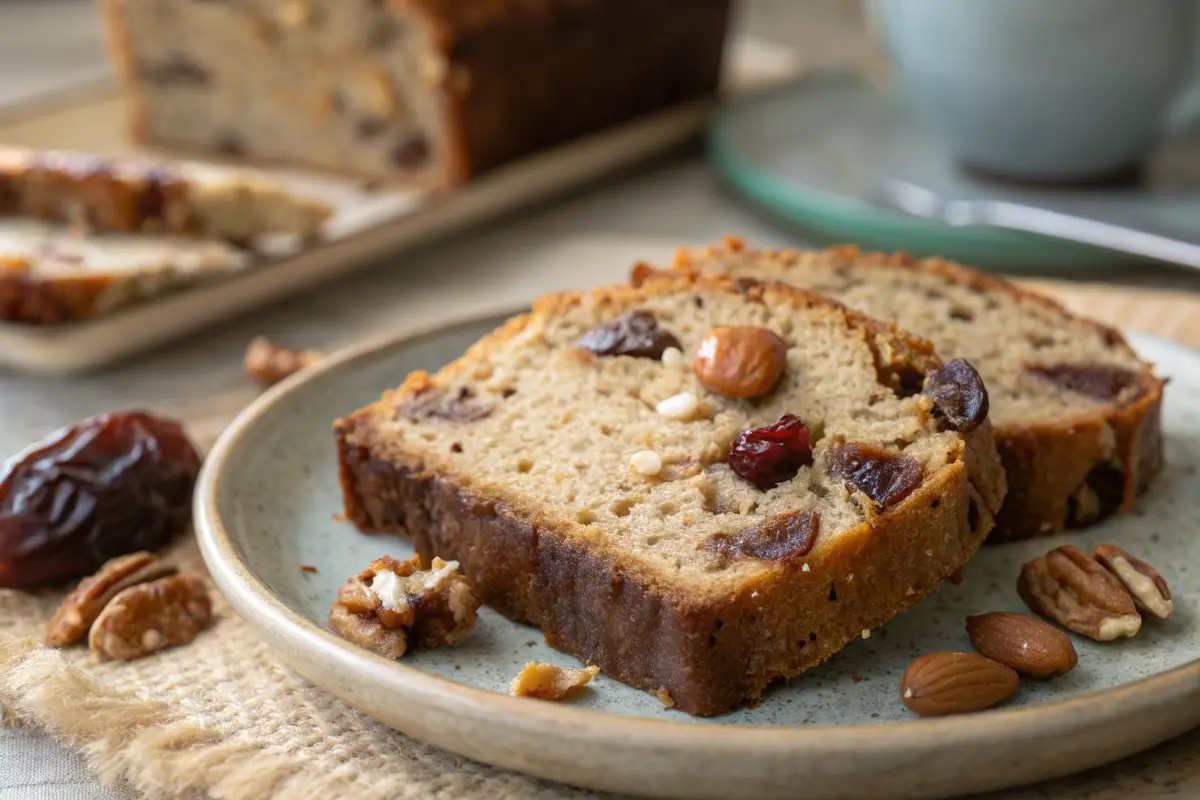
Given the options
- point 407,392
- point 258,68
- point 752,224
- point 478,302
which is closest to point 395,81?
point 258,68

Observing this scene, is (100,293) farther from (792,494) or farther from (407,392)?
(792,494)

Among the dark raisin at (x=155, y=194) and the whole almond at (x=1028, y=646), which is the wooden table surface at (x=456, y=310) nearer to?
the whole almond at (x=1028, y=646)

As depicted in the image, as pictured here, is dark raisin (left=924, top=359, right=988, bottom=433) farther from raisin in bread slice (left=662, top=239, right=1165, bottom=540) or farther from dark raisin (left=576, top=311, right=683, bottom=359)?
dark raisin (left=576, top=311, right=683, bottom=359)

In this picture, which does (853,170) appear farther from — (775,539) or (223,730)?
(223,730)

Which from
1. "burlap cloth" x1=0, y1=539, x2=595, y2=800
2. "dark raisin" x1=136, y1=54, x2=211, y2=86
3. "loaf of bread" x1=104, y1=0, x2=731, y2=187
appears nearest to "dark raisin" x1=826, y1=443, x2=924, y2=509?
"burlap cloth" x1=0, y1=539, x2=595, y2=800

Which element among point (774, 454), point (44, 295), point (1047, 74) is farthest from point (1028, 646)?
point (1047, 74)
